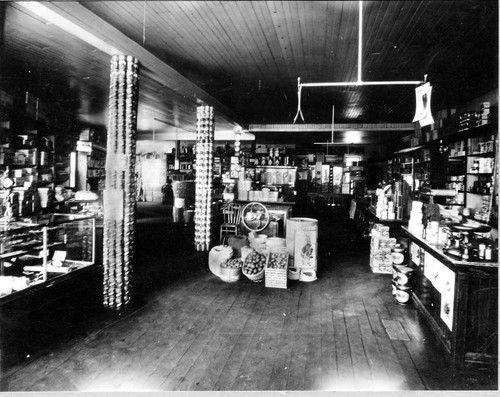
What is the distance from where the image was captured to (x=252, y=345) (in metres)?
3.50

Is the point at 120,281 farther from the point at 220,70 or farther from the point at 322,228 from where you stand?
the point at 322,228

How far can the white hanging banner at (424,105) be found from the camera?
4461 millimetres

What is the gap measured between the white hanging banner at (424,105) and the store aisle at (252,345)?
2.42 metres

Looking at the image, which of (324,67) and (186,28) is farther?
(324,67)

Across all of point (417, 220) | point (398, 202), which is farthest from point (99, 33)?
point (398, 202)

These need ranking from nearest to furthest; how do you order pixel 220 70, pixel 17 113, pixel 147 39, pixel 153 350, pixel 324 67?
pixel 153 350 → pixel 147 39 → pixel 324 67 → pixel 220 70 → pixel 17 113

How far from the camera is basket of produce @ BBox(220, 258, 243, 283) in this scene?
5.53m

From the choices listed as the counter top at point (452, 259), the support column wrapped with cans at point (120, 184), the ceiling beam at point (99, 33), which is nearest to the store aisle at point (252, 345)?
the support column wrapped with cans at point (120, 184)

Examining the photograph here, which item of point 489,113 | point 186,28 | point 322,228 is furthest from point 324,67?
point 322,228

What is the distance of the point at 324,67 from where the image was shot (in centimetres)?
612

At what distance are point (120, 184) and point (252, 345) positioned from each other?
2.44 m

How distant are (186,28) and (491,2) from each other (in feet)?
11.7

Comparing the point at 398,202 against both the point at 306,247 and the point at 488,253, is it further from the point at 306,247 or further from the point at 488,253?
the point at 488,253

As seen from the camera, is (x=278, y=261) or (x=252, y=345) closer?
(x=252, y=345)
